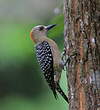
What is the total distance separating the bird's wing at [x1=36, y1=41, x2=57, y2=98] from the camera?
6.47 m

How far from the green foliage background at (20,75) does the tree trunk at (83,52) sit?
190 inches

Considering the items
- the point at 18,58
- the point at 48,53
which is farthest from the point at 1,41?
the point at 48,53

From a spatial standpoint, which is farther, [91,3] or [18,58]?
[18,58]

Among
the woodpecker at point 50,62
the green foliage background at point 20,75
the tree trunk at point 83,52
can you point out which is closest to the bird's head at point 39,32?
the woodpecker at point 50,62

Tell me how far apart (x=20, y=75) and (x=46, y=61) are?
526 cm

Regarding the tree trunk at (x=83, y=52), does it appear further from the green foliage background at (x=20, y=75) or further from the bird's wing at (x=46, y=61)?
the green foliage background at (x=20, y=75)

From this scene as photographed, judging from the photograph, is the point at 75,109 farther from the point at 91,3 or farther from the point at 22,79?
the point at 22,79

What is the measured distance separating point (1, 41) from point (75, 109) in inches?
223

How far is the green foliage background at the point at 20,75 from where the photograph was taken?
35.0ft

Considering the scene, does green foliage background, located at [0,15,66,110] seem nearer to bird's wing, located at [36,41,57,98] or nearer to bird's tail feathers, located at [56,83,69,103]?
bird's wing, located at [36,41,57,98]

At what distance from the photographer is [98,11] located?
5320 millimetres

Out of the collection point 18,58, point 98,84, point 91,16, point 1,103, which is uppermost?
point 91,16

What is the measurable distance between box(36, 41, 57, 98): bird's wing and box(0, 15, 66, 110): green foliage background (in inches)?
142

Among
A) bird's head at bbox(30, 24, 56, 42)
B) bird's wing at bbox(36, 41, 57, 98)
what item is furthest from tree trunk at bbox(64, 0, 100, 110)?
bird's head at bbox(30, 24, 56, 42)
